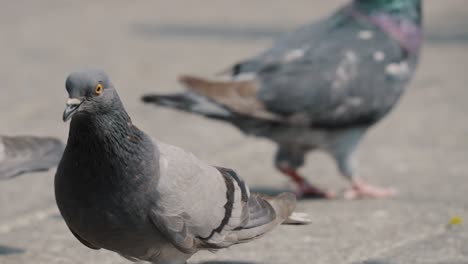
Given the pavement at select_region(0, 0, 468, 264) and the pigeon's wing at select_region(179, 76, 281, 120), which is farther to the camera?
the pigeon's wing at select_region(179, 76, 281, 120)

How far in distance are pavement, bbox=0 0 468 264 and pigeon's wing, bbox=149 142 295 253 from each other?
1.89ft

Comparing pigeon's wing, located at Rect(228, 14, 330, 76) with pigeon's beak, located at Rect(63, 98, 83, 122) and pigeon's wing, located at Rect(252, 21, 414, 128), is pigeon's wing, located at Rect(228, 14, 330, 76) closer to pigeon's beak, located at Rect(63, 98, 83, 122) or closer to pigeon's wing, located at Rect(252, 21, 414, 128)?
pigeon's wing, located at Rect(252, 21, 414, 128)

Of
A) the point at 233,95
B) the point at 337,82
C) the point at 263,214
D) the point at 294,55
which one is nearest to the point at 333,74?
the point at 337,82

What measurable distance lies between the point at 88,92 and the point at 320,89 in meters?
2.45

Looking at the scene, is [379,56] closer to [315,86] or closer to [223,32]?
[315,86]

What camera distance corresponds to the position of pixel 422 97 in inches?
329

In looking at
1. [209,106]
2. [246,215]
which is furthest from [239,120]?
[246,215]

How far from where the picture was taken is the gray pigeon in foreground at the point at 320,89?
19.5 ft

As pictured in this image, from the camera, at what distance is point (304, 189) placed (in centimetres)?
632

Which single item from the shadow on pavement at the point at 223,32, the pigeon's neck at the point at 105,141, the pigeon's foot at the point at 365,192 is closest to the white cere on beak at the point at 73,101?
the pigeon's neck at the point at 105,141

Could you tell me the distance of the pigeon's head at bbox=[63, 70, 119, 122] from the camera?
3.74 m

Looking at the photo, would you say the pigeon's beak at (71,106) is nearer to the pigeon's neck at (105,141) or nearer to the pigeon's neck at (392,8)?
the pigeon's neck at (105,141)

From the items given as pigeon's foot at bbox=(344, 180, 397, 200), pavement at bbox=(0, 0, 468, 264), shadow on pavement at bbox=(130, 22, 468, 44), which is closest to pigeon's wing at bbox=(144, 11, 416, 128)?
pigeon's foot at bbox=(344, 180, 397, 200)

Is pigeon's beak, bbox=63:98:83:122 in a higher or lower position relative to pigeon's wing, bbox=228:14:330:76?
higher
